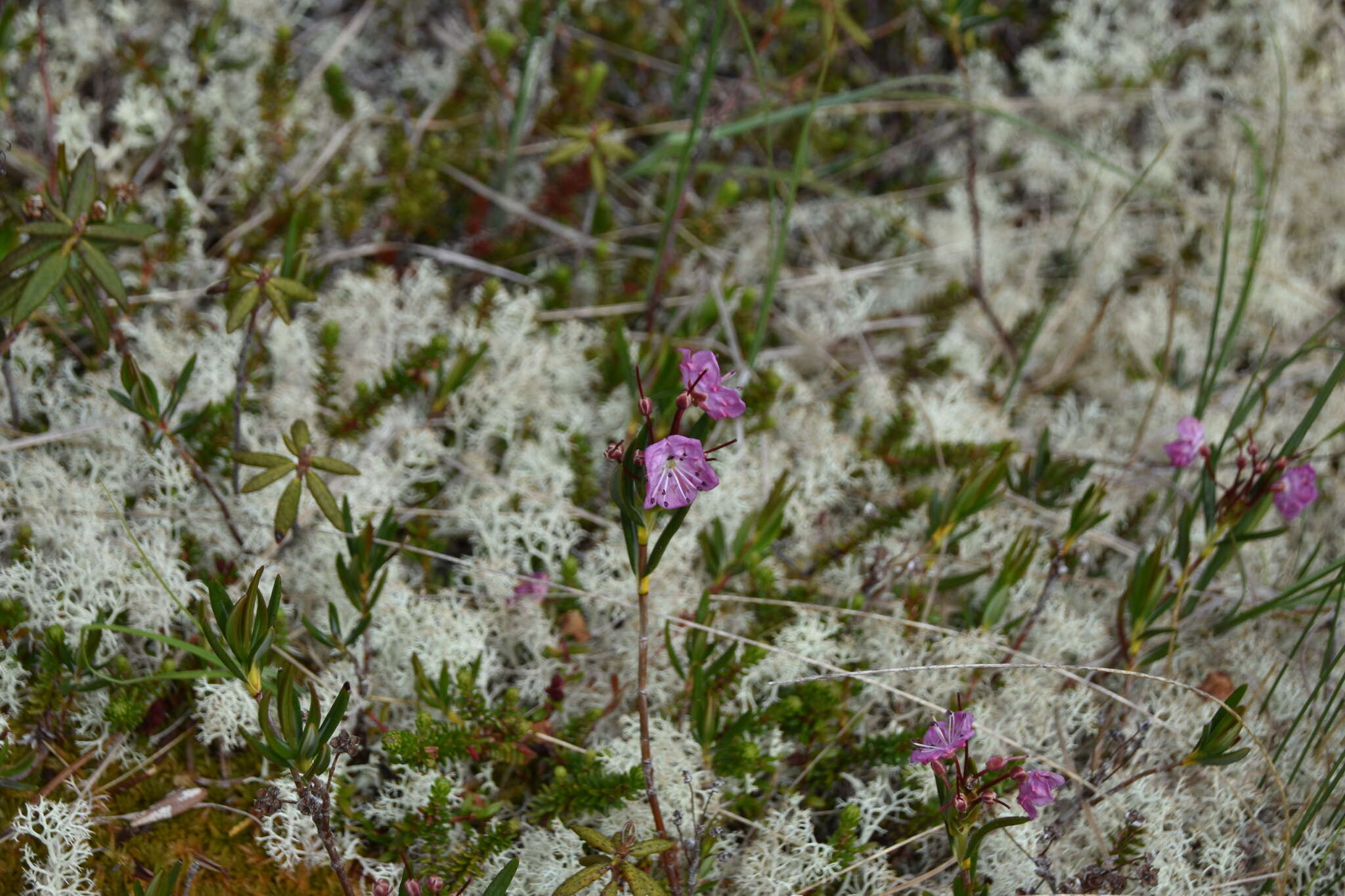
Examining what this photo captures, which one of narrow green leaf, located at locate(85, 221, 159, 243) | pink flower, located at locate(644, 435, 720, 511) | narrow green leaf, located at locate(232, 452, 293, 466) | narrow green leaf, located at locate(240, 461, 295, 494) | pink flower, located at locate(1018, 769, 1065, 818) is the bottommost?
pink flower, located at locate(1018, 769, 1065, 818)

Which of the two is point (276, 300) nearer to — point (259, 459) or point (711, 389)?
point (259, 459)

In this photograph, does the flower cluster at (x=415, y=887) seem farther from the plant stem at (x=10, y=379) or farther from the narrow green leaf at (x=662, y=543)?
the plant stem at (x=10, y=379)

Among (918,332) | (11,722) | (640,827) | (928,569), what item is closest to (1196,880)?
(928,569)

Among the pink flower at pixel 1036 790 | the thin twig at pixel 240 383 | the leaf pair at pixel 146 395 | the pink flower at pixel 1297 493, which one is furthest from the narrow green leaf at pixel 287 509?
the pink flower at pixel 1297 493

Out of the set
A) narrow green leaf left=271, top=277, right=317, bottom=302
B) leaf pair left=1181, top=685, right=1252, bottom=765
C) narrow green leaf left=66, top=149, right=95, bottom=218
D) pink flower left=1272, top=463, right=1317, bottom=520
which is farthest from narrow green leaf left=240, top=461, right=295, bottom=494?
pink flower left=1272, top=463, right=1317, bottom=520

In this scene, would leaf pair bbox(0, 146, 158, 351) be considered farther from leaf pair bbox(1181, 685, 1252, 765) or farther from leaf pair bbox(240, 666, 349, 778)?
leaf pair bbox(1181, 685, 1252, 765)

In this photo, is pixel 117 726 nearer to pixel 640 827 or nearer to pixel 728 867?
pixel 640 827
